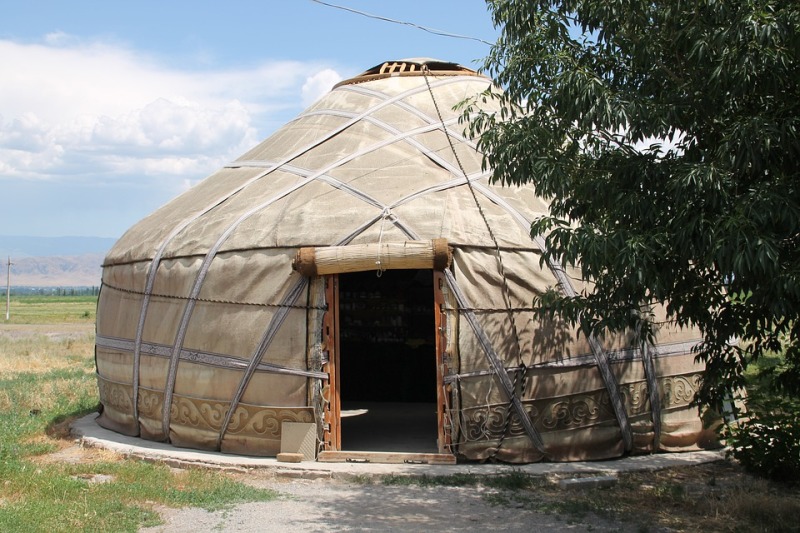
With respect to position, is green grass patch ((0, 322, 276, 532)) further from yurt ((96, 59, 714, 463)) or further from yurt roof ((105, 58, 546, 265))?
yurt roof ((105, 58, 546, 265))

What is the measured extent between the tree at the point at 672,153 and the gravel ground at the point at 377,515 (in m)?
1.30

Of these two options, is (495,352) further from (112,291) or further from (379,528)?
(112,291)

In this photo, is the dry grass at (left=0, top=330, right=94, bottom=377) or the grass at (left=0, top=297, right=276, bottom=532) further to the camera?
the dry grass at (left=0, top=330, right=94, bottom=377)

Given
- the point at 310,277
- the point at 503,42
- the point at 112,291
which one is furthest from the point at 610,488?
the point at 112,291

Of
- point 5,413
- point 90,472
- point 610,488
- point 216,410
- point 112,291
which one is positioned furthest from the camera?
point 5,413

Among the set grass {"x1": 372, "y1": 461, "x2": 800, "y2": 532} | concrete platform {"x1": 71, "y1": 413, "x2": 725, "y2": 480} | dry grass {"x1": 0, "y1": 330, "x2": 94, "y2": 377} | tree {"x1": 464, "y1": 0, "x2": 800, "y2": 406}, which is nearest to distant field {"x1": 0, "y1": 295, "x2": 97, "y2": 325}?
dry grass {"x1": 0, "y1": 330, "x2": 94, "y2": 377}

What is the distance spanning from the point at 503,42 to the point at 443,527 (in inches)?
110

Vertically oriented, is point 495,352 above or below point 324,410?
above

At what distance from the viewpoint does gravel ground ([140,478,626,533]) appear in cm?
490

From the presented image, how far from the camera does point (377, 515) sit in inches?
203

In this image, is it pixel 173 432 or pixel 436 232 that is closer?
pixel 436 232

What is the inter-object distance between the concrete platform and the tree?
1598 mm

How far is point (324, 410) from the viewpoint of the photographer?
21.1ft

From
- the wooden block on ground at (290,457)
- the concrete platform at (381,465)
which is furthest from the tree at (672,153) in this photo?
the wooden block on ground at (290,457)
